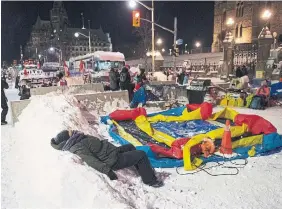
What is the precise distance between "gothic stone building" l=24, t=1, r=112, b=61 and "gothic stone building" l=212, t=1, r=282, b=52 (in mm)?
67275

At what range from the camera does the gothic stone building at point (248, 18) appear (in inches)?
1471

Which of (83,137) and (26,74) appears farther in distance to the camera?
(26,74)

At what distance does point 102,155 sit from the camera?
4.47 m

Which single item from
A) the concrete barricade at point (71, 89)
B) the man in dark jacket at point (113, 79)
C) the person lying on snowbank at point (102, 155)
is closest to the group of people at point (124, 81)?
the man in dark jacket at point (113, 79)

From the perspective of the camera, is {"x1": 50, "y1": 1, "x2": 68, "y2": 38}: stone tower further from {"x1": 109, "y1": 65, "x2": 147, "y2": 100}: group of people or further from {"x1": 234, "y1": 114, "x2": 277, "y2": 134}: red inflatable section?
{"x1": 234, "y1": 114, "x2": 277, "y2": 134}: red inflatable section

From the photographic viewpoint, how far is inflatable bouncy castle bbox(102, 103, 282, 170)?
5812 mm

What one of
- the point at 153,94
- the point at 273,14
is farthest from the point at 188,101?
the point at 273,14

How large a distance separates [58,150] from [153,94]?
839cm

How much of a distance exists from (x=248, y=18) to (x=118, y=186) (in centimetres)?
→ 4099

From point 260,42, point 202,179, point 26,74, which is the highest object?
point 260,42

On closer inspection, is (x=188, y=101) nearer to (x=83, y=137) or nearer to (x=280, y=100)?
(x=280, y=100)

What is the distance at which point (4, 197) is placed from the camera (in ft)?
13.4

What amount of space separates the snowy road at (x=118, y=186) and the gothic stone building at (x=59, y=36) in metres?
101

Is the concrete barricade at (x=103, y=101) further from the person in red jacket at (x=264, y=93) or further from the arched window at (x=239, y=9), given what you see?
the arched window at (x=239, y=9)
